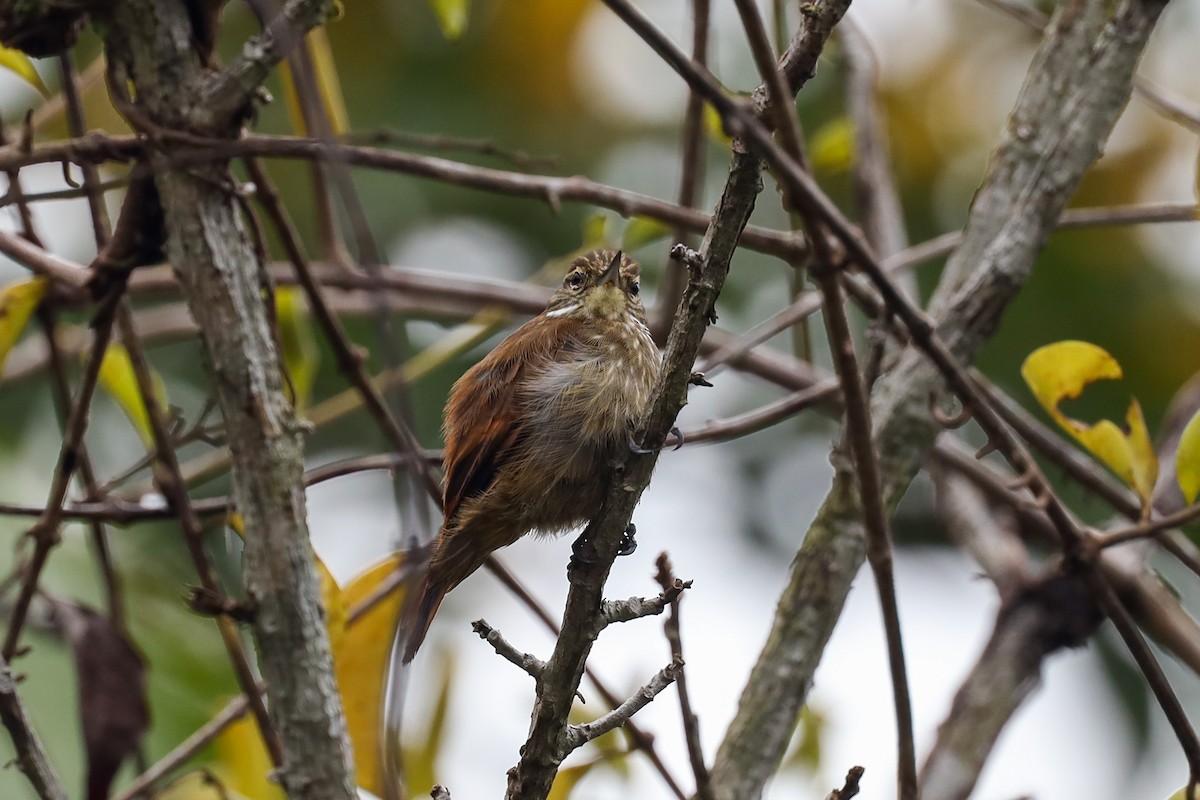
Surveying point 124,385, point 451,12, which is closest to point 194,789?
point 124,385

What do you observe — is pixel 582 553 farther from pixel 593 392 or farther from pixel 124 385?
pixel 124 385

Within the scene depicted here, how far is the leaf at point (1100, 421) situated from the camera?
2799 millimetres

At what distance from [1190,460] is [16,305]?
2553 mm

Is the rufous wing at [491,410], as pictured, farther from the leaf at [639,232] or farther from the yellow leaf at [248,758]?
the yellow leaf at [248,758]

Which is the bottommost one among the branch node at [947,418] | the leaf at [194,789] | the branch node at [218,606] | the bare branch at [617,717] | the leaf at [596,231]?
the bare branch at [617,717]

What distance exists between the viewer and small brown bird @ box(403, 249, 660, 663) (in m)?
3.22

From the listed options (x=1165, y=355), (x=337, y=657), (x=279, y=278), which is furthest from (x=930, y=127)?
(x=337, y=657)

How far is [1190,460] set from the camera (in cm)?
273

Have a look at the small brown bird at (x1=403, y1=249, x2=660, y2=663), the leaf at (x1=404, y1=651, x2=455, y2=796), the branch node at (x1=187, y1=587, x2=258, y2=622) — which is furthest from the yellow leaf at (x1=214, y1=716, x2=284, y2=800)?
the branch node at (x1=187, y1=587, x2=258, y2=622)

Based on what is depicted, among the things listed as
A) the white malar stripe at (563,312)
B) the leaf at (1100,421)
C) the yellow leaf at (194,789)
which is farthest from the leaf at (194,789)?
the leaf at (1100,421)

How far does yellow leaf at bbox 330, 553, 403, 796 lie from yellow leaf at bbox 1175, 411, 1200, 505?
170 cm

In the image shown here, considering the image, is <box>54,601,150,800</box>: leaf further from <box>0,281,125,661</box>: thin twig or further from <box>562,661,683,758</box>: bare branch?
<box>562,661,683,758</box>: bare branch

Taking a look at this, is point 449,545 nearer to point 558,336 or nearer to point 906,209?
point 558,336

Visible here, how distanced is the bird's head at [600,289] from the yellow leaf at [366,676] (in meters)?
1.02
